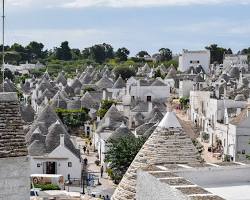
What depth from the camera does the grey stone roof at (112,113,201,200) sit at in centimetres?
1464

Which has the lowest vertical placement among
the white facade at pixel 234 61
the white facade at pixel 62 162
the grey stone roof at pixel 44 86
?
the white facade at pixel 62 162

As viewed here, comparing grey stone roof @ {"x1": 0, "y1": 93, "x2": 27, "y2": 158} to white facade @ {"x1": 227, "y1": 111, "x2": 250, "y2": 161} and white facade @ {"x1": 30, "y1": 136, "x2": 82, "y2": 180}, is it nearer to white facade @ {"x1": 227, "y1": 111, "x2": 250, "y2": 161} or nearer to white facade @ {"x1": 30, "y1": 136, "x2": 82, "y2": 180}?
white facade @ {"x1": 30, "y1": 136, "x2": 82, "y2": 180}

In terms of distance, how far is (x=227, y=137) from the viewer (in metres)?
45.2

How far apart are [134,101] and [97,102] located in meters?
5.27

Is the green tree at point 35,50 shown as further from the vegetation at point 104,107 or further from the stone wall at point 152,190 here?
the stone wall at point 152,190

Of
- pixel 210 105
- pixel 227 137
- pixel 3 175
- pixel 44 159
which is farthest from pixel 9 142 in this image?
pixel 210 105

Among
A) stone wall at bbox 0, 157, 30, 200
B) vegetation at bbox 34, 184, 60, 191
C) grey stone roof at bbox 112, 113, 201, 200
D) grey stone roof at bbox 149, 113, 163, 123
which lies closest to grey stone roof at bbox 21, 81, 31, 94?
grey stone roof at bbox 149, 113, 163, 123

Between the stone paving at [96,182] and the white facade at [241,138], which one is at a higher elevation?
the white facade at [241,138]

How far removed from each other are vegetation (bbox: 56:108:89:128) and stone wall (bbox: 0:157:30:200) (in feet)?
147

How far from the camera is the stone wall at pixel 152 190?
11430mm

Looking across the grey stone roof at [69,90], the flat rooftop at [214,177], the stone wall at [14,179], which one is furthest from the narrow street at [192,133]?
the stone wall at [14,179]

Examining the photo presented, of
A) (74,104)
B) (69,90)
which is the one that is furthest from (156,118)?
(69,90)

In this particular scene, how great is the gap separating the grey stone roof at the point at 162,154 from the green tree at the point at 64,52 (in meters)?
123

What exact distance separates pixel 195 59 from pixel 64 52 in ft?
147
